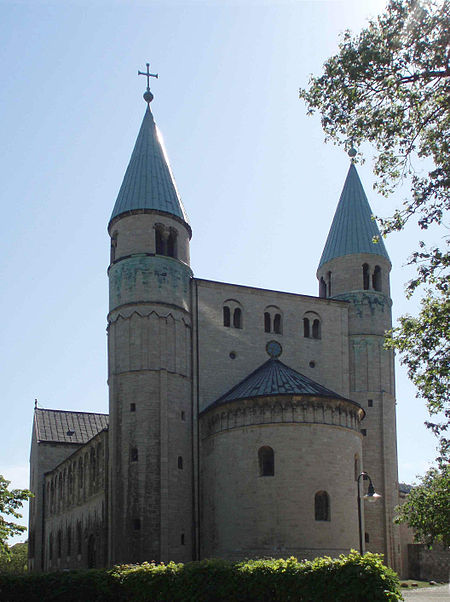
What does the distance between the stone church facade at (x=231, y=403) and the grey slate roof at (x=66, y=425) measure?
21.7 metres

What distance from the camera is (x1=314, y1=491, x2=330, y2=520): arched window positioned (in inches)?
1569

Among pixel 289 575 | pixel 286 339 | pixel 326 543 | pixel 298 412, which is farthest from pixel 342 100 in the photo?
pixel 286 339

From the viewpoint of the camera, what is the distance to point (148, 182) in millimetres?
48031

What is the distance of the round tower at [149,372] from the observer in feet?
136

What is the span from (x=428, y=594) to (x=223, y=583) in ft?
53.8

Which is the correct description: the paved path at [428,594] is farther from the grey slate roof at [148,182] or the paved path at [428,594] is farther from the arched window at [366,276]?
the grey slate roof at [148,182]

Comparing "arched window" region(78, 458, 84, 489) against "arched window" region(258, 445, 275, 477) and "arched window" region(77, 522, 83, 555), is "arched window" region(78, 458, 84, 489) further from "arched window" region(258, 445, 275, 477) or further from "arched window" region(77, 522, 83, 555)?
"arched window" region(258, 445, 275, 477)

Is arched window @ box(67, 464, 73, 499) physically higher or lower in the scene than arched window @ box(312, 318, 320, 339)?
lower

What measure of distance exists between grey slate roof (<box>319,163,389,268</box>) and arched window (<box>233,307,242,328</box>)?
912cm

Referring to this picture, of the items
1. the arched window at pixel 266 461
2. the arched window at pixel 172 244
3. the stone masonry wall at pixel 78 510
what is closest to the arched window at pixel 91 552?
the stone masonry wall at pixel 78 510

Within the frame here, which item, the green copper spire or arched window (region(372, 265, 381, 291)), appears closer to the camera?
the green copper spire

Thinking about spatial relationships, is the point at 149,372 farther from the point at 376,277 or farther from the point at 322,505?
the point at 376,277

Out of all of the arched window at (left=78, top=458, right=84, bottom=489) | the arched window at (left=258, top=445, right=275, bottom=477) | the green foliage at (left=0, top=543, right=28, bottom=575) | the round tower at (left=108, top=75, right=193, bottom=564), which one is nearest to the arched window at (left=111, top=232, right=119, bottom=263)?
the round tower at (left=108, top=75, right=193, bottom=564)

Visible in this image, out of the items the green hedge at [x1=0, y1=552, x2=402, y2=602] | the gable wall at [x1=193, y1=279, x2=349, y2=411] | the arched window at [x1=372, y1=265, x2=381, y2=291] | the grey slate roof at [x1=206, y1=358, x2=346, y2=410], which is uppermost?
the arched window at [x1=372, y1=265, x2=381, y2=291]
